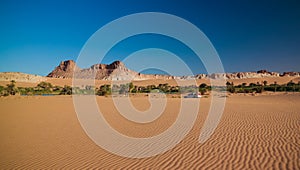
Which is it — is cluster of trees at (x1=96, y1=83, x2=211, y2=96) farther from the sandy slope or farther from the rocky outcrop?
the rocky outcrop

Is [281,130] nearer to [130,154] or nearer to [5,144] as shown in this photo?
[130,154]

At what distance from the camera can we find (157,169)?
547 cm

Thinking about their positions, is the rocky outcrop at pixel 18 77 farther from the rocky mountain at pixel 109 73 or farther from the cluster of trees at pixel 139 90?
the cluster of trees at pixel 139 90

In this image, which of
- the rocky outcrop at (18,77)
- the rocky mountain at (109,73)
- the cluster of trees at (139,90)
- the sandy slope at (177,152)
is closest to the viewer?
the sandy slope at (177,152)

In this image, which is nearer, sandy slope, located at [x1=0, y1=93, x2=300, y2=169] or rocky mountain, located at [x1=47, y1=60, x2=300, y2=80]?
sandy slope, located at [x1=0, y1=93, x2=300, y2=169]

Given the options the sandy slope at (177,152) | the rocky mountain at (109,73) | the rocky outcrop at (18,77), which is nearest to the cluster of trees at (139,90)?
the sandy slope at (177,152)

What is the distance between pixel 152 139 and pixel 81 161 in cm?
334

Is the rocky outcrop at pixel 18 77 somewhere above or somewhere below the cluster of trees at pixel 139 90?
above

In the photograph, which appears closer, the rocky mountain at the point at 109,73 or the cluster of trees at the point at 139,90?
the cluster of trees at the point at 139,90

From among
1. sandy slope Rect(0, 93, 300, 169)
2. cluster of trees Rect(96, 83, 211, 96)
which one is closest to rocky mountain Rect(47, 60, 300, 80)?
cluster of trees Rect(96, 83, 211, 96)

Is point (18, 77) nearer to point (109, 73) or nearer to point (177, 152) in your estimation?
point (109, 73)

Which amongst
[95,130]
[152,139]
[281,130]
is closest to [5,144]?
[95,130]

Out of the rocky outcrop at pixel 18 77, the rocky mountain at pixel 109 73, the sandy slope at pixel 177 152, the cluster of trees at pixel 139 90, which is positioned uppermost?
the rocky mountain at pixel 109 73

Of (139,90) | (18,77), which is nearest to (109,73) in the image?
(18,77)
